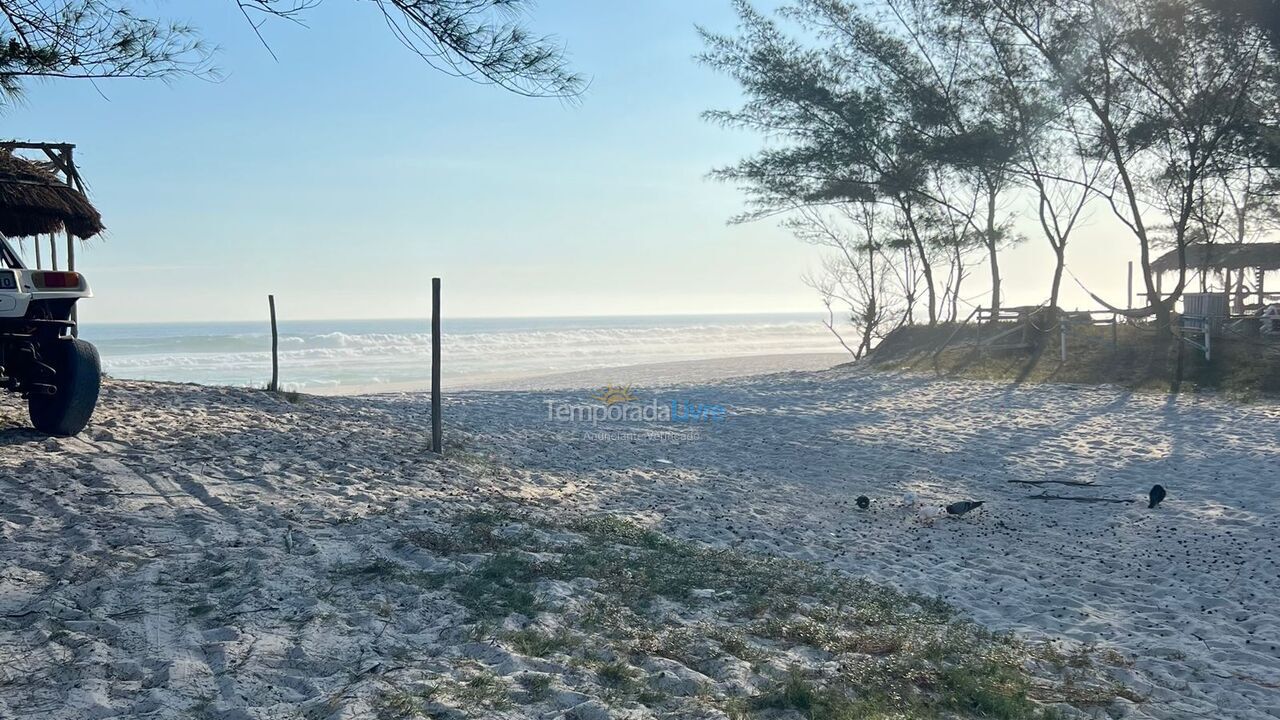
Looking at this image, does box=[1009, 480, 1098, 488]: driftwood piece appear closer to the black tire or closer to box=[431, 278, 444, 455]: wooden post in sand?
box=[431, 278, 444, 455]: wooden post in sand

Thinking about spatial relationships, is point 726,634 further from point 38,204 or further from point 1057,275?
point 1057,275

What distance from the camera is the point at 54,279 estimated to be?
22.5ft

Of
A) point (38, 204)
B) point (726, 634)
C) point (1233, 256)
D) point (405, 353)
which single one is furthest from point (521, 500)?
point (405, 353)

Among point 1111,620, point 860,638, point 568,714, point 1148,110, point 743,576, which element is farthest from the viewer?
point 1148,110

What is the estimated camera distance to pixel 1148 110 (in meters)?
18.4

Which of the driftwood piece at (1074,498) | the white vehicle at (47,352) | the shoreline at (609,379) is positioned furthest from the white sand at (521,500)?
the shoreline at (609,379)

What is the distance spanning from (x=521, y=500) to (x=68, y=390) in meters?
3.78

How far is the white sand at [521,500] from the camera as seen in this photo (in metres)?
3.82

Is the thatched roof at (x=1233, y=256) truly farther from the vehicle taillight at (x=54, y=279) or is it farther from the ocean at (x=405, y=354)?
the vehicle taillight at (x=54, y=279)

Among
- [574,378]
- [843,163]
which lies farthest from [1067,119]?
[574,378]

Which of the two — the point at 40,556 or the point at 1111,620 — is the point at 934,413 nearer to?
the point at 1111,620

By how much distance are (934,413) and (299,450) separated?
32.4 feet

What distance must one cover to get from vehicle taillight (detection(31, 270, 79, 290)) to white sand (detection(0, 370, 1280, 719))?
4.11ft

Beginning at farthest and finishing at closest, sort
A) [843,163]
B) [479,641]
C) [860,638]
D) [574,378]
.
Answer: [574,378]
[843,163]
[860,638]
[479,641]
